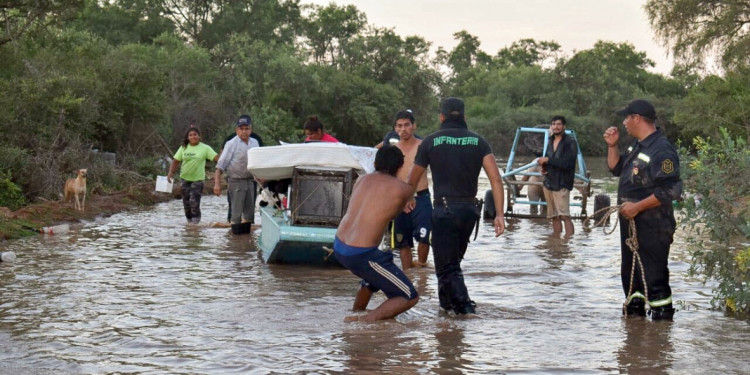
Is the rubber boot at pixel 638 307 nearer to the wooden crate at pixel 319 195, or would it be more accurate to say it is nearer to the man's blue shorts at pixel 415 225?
the man's blue shorts at pixel 415 225

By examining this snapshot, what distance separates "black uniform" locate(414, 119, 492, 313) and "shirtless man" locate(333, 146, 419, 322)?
46 cm

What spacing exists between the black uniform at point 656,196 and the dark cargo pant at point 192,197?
10.0 m

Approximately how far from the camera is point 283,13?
73875mm

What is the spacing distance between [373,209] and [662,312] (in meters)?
2.68

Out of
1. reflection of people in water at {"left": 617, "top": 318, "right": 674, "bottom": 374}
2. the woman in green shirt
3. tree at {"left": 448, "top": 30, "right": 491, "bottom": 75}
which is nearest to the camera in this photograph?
reflection of people in water at {"left": 617, "top": 318, "right": 674, "bottom": 374}

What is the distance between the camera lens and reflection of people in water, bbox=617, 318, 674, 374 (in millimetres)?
7488

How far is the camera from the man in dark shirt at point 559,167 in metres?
15.8

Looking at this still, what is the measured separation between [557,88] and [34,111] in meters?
69.4

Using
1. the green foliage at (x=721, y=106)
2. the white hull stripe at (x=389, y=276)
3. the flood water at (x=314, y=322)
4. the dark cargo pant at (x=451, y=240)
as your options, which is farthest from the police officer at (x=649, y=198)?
the green foliage at (x=721, y=106)

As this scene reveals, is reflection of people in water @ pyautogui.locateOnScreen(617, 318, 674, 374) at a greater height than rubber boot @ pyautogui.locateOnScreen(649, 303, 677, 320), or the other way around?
rubber boot @ pyautogui.locateOnScreen(649, 303, 677, 320)

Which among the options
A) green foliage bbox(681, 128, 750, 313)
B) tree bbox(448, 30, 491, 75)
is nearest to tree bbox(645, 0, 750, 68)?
green foliage bbox(681, 128, 750, 313)

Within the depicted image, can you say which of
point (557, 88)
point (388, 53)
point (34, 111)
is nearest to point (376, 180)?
point (34, 111)

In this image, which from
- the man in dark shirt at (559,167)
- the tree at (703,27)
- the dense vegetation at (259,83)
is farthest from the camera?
the tree at (703,27)

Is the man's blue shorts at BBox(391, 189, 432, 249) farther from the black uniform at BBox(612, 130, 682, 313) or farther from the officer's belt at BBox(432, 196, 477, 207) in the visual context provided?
the black uniform at BBox(612, 130, 682, 313)
